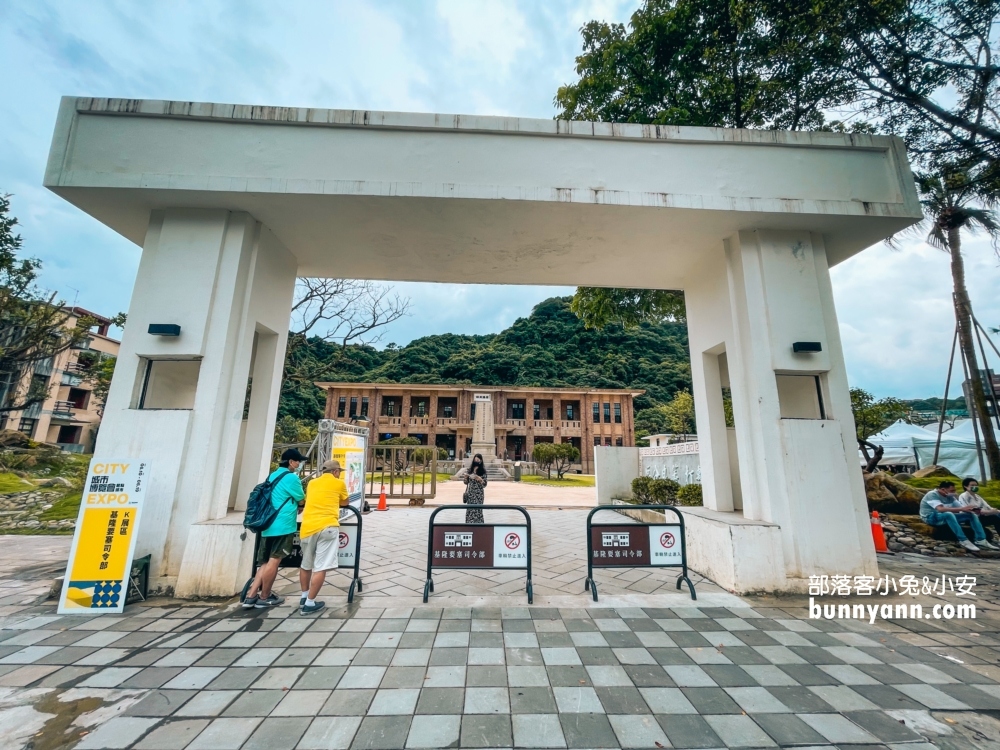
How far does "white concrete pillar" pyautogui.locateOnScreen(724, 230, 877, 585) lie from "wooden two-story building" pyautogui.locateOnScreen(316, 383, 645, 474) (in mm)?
32117

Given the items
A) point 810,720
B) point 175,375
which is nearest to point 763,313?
point 810,720

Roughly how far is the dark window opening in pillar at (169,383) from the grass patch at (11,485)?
485 inches

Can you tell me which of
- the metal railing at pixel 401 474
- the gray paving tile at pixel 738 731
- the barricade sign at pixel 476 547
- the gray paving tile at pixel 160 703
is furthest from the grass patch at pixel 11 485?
the gray paving tile at pixel 738 731

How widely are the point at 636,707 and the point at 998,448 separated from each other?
1684 centimetres

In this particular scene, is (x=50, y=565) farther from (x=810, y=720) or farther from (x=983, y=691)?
(x=983, y=691)

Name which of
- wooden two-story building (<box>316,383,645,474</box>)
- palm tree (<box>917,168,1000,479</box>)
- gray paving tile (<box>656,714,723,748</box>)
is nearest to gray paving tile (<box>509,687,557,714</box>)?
gray paving tile (<box>656,714,723,748</box>)

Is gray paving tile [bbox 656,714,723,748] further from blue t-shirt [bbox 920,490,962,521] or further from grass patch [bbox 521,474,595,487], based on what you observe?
grass patch [bbox 521,474,595,487]

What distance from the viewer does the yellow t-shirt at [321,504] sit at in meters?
3.95

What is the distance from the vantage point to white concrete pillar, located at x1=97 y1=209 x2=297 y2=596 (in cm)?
426

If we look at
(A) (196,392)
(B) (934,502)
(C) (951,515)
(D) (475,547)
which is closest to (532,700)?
(D) (475,547)

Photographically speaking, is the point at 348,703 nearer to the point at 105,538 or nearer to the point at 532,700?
the point at 532,700

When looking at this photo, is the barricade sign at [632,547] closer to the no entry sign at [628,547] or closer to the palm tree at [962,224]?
the no entry sign at [628,547]

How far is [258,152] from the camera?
4750 mm

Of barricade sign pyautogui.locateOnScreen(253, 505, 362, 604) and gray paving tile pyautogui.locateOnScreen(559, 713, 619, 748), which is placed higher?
barricade sign pyautogui.locateOnScreen(253, 505, 362, 604)
